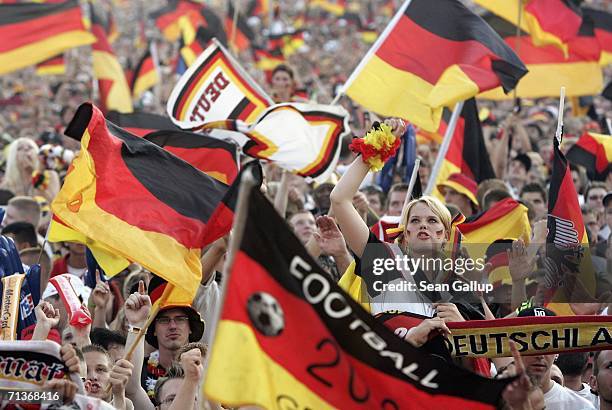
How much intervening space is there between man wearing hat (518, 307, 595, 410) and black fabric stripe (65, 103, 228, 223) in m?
1.67

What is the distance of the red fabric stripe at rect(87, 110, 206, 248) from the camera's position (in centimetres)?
661

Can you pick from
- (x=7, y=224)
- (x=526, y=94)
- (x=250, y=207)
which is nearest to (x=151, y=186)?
(x=250, y=207)

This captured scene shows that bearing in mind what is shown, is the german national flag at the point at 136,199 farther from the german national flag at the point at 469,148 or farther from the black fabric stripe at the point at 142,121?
the german national flag at the point at 469,148

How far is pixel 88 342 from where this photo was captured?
6.74 m

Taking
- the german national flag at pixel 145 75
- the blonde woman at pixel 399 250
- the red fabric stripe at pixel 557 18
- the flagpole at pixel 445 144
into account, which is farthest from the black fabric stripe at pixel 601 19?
the blonde woman at pixel 399 250

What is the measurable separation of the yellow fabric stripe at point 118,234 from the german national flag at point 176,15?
1366cm

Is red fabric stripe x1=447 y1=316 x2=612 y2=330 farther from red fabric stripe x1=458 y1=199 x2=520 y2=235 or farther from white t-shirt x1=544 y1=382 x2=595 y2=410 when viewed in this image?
red fabric stripe x1=458 y1=199 x2=520 y2=235

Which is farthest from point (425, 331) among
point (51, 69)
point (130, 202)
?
point (51, 69)

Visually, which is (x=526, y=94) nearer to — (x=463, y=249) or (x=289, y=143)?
(x=289, y=143)

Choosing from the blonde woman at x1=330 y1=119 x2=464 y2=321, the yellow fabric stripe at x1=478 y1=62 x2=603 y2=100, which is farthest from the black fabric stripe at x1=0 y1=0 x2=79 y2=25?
the blonde woman at x1=330 y1=119 x2=464 y2=321

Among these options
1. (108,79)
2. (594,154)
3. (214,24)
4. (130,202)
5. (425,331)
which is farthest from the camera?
(214,24)

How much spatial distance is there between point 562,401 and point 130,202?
89.7 inches

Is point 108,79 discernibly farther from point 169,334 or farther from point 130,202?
point 130,202

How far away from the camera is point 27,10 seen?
12.5 metres
